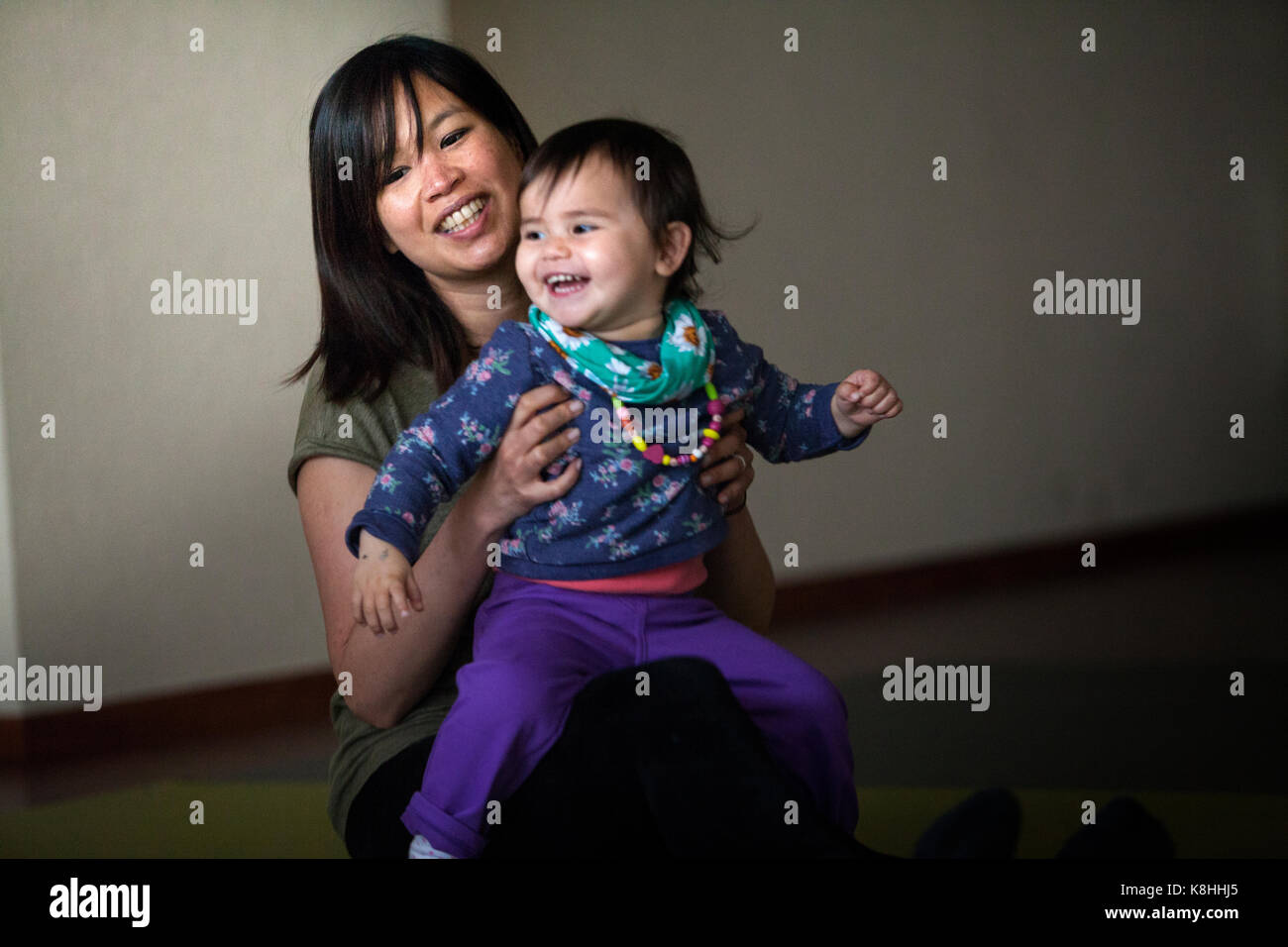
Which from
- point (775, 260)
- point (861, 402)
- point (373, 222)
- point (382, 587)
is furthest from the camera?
point (775, 260)

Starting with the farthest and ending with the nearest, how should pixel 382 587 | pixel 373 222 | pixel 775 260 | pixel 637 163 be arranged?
pixel 775 260 → pixel 373 222 → pixel 637 163 → pixel 382 587

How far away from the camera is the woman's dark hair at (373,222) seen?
1168 millimetres

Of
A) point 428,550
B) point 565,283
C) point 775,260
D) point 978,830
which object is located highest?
point 775,260

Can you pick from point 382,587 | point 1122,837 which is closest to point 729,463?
point 382,587

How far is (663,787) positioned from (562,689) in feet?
0.34

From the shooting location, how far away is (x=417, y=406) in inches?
47.6

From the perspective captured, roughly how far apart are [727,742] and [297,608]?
1.96 m

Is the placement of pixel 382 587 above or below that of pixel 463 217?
below

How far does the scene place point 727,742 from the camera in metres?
0.88

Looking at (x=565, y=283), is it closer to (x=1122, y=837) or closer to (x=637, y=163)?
(x=637, y=163)

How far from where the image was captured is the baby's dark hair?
97 cm

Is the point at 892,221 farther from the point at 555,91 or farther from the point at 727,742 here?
the point at 727,742

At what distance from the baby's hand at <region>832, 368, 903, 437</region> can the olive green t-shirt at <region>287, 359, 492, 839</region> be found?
340 mm
